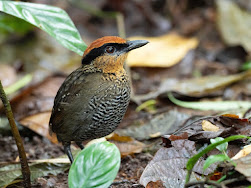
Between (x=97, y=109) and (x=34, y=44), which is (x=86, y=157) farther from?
(x=34, y=44)

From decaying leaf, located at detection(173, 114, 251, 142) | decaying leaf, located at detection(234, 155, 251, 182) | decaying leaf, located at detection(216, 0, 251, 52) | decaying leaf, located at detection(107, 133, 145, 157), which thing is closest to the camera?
decaying leaf, located at detection(234, 155, 251, 182)

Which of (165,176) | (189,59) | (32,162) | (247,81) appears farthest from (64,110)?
(189,59)

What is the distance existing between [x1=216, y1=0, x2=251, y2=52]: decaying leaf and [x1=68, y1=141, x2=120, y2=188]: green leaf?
4.86m

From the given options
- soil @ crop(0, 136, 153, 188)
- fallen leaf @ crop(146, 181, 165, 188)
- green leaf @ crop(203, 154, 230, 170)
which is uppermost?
green leaf @ crop(203, 154, 230, 170)

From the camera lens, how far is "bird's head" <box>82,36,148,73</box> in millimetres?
3703

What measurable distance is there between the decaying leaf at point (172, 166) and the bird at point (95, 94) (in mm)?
690

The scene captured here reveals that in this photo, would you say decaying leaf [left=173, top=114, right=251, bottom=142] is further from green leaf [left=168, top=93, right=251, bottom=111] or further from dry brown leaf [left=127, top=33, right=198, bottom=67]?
dry brown leaf [left=127, top=33, right=198, bottom=67]

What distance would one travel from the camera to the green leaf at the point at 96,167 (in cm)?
251

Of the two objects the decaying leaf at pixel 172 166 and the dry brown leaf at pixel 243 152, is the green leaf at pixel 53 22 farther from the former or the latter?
the dry brown leaf at pixel 243 152

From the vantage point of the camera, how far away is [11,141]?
15.7ft

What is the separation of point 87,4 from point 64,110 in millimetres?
5701

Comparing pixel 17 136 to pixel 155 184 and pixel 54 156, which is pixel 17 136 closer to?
pixel 155 184

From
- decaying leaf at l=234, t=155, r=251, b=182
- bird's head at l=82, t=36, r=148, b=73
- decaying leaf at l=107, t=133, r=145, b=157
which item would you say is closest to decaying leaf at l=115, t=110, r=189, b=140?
decaying leaf at l=107, t=133, r=145, b=157

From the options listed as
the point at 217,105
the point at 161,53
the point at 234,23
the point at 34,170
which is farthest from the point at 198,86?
the point at 34,170
